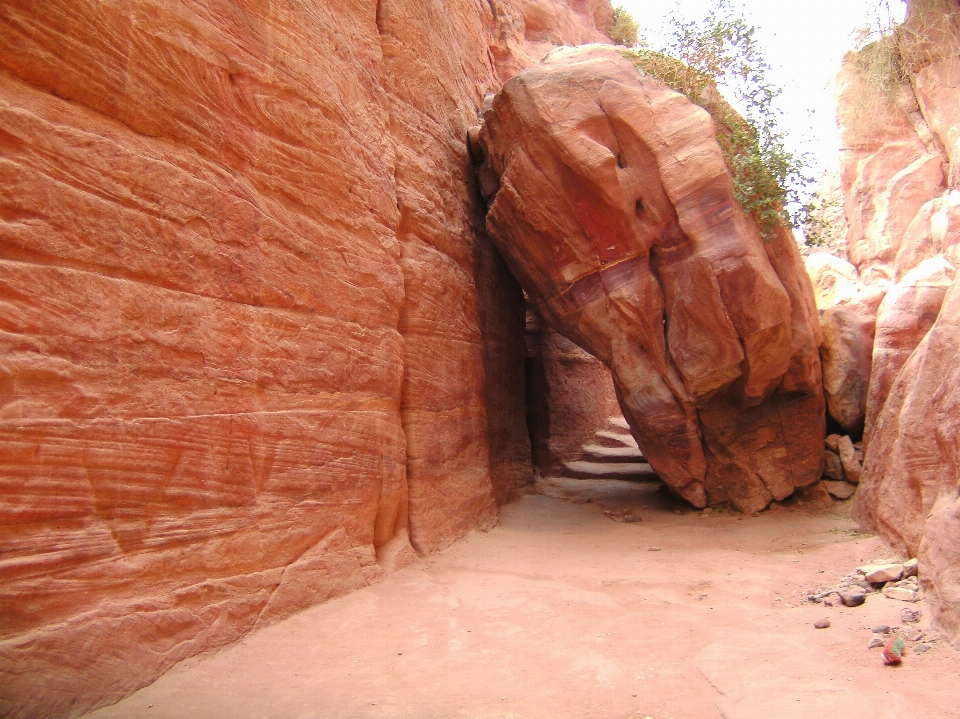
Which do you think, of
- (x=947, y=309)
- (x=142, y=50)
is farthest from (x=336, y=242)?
(x=947, y=309)

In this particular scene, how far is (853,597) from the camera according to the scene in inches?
178

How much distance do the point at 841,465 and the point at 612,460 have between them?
4.21m

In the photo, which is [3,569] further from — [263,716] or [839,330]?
[839,330]

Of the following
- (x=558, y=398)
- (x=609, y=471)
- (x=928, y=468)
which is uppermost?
(x=558, y=398)

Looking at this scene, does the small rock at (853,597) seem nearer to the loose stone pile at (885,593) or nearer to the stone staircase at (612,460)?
the loose stone pile at (885,593)

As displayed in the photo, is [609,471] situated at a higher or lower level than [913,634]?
higher

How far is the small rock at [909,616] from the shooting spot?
3.95 m

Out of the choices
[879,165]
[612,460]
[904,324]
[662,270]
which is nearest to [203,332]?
[662,270]

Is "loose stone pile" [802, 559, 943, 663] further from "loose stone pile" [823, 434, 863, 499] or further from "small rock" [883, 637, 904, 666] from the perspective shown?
"loose stone pile" [823, 434, 863, 499]

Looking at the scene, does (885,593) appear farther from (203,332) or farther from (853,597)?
(203,332)

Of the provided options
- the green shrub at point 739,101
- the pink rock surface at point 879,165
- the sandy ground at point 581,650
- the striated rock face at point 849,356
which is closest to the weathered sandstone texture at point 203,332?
Answer: the sandy ground at point 581,650

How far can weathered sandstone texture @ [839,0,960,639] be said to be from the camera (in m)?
4.58

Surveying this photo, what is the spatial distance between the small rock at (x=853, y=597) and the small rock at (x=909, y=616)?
43 cm

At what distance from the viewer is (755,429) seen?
26.6 ft
